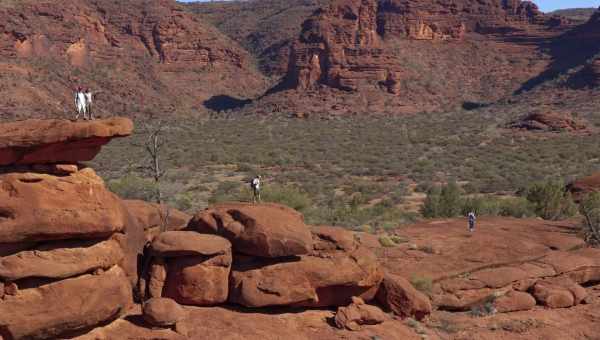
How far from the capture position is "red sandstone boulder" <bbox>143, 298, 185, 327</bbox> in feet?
26.4

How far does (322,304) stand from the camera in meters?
9.70

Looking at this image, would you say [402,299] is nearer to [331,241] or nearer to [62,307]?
[331,241]

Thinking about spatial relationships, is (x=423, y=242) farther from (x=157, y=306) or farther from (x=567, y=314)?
(x=157, y=306)

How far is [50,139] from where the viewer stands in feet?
25.5

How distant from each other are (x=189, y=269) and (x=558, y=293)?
7.91m

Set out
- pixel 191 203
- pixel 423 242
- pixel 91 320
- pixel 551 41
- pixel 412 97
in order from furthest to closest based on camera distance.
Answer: pixel 551 41 → pixel 412 97 → pixel 191 203 → pixel 423 242 → pixel 91 320

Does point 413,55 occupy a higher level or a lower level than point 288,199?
higher

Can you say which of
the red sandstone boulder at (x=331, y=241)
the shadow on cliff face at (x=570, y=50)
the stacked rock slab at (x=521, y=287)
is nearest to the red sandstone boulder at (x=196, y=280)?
the red sandstone boulder at (x=331, y=241)

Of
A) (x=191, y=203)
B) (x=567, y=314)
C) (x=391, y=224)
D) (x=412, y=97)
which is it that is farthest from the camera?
(x=412, y=97)

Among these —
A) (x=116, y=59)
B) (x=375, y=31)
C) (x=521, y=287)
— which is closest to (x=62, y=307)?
(x=521, y=287)

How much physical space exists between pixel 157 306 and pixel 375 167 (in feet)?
89.1

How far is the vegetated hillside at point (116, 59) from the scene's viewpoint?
58938 mm

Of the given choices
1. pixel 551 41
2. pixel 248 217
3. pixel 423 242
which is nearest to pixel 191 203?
pixel 423 242

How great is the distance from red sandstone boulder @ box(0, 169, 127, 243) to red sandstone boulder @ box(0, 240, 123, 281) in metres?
0.16
